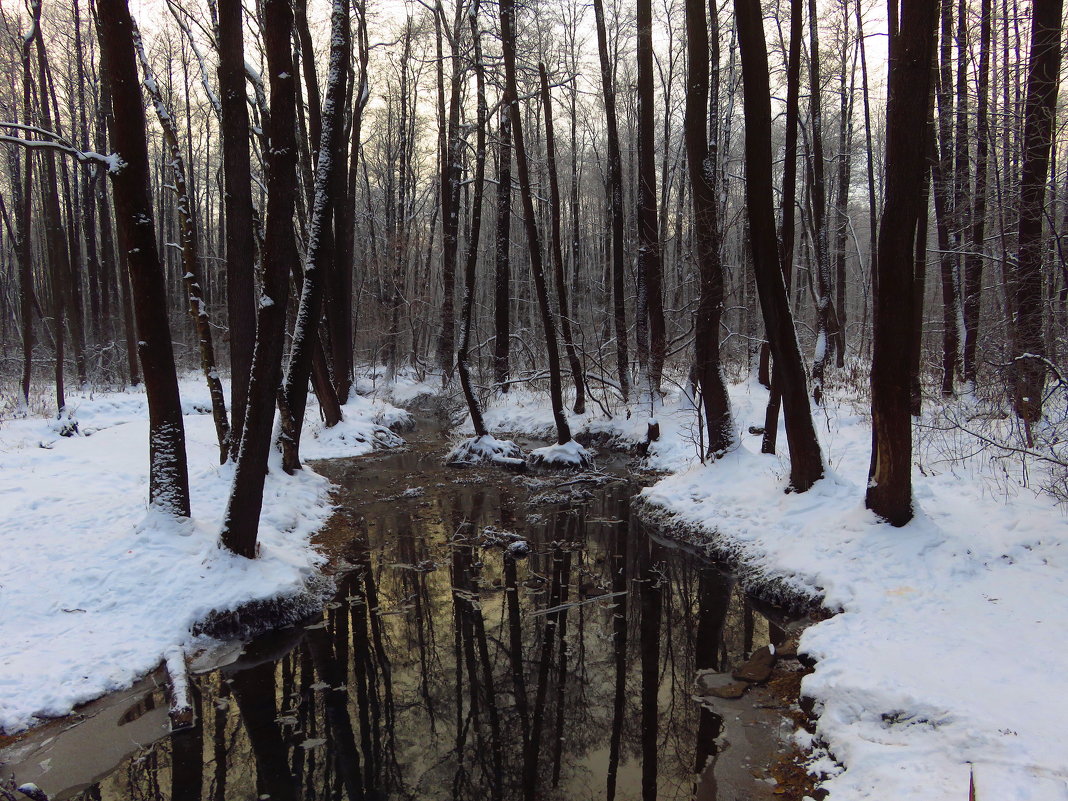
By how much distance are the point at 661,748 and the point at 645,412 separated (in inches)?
446

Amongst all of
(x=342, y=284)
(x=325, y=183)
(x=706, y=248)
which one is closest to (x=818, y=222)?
(x=706, y=248)

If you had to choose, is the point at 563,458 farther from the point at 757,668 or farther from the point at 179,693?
the point at 179,693

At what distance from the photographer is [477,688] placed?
5.53 m

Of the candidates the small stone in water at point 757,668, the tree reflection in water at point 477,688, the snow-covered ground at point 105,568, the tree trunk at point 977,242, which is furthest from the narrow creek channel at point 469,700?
the tree trunk at point 977,242

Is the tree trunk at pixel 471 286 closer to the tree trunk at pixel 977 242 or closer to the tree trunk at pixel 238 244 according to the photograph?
the tree trunk at pixel 238 244

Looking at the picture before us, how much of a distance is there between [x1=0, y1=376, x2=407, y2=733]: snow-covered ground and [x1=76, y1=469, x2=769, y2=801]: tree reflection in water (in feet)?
2.30

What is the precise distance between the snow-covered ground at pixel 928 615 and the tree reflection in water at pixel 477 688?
87 cm

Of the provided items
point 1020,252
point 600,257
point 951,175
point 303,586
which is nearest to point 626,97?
point 600,257

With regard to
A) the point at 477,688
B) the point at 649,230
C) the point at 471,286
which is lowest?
the point at 477,688

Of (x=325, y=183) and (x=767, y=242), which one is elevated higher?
(x=325, y=183)

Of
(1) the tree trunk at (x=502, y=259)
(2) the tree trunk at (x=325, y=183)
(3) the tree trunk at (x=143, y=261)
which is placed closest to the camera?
(3) the tree trunk at (x=143, y=261)

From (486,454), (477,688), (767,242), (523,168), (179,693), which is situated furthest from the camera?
(486,454)

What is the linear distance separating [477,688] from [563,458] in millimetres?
8347

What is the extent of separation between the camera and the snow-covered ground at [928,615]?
3.60 m
